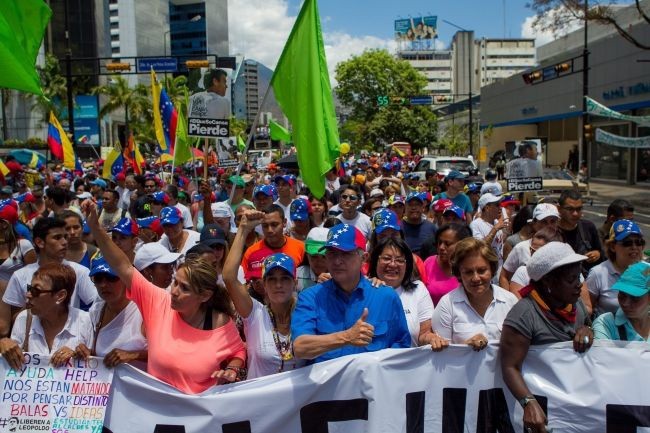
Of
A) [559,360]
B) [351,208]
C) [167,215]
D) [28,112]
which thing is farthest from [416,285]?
[28,112]

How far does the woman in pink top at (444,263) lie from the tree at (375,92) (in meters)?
50.9

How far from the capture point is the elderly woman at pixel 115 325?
11.7 feet

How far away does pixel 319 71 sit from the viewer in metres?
4.75

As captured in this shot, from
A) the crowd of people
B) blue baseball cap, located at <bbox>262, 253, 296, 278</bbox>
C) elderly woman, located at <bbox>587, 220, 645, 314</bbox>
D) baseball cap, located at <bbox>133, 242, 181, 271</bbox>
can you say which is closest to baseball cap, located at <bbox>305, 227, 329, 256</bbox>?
the crowd of people

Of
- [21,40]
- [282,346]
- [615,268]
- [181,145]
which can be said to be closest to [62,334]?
[282,346]

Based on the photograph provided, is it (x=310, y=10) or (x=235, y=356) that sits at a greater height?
(x=310, y=10)

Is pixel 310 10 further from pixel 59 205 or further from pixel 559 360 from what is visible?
pixel 59 205

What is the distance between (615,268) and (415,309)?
156 cm

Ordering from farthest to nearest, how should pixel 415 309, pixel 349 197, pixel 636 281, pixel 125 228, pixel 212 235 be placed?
pixel 349 197 → pixel 212 235 → pixel 125 228 → pixel 415 309 → pixel 636 281

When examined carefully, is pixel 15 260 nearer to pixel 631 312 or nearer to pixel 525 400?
pixel 525 400

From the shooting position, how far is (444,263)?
15.6 feet

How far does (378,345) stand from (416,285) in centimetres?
77

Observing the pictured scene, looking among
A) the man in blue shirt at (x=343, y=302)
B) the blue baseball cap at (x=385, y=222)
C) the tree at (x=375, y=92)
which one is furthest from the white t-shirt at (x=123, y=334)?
the tree at (x=375, y=92)

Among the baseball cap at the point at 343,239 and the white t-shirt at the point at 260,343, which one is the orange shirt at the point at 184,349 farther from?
the baseball cap at the point at 343,239
